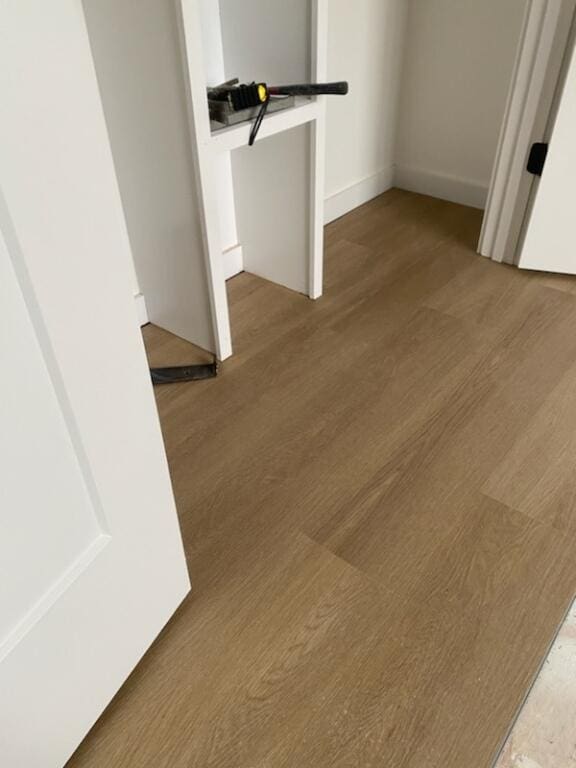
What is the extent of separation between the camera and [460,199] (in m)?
2.21

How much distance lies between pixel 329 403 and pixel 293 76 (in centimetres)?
75

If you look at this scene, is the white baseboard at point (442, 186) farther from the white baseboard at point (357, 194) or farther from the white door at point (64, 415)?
the white door at point (64, 415)

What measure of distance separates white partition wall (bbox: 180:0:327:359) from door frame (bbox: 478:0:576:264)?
0.56 metres

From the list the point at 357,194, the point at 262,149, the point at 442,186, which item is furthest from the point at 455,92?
the point at 262,149

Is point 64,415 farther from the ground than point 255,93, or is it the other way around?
point 255,93

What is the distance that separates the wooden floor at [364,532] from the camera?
2.69ft

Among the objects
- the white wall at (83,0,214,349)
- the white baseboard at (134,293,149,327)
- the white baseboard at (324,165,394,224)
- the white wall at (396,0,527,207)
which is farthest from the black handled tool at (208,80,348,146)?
the white wall at (396,0,527,207)

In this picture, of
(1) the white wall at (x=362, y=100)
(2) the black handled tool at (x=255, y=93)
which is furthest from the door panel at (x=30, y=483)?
(1) the white wall at (x=362, y=100)

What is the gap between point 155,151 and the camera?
126 centimetres

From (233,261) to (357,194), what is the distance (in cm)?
67

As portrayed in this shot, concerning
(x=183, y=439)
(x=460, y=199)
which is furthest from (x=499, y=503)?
(x=460, y=199)

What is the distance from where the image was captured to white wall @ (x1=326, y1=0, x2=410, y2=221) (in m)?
1.82

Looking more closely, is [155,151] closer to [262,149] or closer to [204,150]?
[204,150]

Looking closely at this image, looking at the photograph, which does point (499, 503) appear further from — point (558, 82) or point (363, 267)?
point (558, 82)
